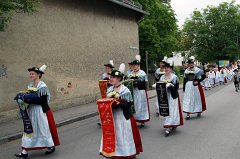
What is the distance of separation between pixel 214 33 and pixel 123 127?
58501 mm

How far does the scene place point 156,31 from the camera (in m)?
32.5

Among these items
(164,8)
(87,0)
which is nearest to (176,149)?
(87,0)

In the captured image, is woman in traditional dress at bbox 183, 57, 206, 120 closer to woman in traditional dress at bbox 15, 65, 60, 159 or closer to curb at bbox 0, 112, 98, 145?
curb at bbox 0, 112, 98, 145

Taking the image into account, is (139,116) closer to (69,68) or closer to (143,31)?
(69,68)

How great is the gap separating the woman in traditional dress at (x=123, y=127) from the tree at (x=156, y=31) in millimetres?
25407

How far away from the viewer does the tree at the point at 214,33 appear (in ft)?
200

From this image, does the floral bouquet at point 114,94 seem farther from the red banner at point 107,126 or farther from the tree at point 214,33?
the tree at point 214,33

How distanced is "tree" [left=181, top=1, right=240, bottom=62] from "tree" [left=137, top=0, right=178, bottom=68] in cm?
2668

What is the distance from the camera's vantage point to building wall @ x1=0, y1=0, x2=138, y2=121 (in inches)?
494

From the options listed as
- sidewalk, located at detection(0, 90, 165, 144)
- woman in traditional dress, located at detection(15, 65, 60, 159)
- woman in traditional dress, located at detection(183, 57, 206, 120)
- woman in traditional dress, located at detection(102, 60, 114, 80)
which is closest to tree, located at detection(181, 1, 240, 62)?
sidewalk, located at detection(0, 90, 165, 144)

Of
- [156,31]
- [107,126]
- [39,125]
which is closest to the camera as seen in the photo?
[107,126]

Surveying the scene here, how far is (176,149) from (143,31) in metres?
25.7

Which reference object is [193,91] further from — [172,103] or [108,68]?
[108,68]

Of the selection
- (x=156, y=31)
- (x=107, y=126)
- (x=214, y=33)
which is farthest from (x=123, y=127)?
(x=214, y=33)
